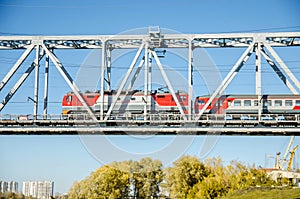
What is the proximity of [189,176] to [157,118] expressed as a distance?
129 ft

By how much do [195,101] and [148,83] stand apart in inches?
252

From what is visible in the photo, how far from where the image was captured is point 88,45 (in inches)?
1578

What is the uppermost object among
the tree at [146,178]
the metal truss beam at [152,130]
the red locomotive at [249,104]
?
the red locomotive at [249,104]

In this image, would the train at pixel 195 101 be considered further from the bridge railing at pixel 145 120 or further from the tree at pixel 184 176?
the tree at pixel 184 176

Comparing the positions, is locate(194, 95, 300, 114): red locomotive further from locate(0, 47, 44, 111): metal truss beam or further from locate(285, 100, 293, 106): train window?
locate(0, 47, 44, 111): metal truss beam

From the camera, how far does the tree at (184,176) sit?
76.8m

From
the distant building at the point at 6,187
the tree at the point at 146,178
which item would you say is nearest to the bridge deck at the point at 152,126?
the distant building at the point at 6,187

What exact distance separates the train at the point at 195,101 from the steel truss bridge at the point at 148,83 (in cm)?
297

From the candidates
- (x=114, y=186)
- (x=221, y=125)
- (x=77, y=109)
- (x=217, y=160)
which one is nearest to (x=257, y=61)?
(x=221, y=125)

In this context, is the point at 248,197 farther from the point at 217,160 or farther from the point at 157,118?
the point at 217,160

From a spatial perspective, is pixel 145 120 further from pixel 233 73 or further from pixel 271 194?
pixel 271 194

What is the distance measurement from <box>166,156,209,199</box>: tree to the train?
3471cm

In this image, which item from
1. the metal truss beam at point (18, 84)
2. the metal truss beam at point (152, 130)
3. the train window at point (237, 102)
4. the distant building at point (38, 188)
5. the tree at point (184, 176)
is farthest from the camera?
the distant building at point (38, 188)

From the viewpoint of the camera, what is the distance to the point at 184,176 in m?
77.6
